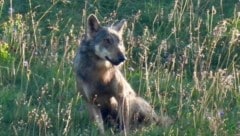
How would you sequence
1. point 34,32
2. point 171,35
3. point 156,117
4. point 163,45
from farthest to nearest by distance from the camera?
point 171,35 → point 34,32 → point 163,45 → point 156,117

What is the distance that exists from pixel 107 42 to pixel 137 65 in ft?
5.52

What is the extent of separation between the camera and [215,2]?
12492 mm

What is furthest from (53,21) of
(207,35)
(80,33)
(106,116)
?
(106,116)

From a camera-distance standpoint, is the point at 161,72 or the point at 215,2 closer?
the point at 161,72

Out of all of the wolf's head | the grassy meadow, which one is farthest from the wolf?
the grassy meadow

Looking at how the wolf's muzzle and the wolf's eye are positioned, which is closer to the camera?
the wolf's muzzle

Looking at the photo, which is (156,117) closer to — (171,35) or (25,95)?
(25,95)

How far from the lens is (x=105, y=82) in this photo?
29.9ft

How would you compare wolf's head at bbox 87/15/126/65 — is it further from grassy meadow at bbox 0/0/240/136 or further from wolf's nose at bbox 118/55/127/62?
grassy meadow at bbox 0/0/240/136

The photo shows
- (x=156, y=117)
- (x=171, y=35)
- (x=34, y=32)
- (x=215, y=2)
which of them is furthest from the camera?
(x=215, y=2)

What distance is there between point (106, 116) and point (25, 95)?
936 mm

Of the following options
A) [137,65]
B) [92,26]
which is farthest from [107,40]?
[137,65]

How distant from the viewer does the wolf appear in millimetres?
9031

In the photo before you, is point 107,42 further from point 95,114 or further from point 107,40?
point 95,114
